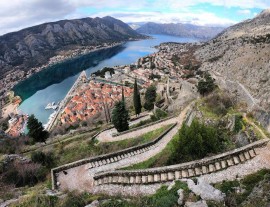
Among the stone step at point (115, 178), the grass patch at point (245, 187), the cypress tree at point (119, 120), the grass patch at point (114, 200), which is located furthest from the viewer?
the cypress tree at point (119, 120)

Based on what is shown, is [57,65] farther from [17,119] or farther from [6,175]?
[6,175]

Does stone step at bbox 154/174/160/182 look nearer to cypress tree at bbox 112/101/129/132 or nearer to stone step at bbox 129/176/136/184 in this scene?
stone step at bbox 129/176/136/184

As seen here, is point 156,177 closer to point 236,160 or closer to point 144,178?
point 144,178

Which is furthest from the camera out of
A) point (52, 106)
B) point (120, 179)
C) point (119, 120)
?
point (52, 106)

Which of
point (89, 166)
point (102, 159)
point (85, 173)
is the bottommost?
point (85, 173)

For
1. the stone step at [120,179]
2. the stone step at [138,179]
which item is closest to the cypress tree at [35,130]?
the stone step at [120,179]

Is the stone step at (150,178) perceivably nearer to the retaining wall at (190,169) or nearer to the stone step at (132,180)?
the retaining wall at (190,169)

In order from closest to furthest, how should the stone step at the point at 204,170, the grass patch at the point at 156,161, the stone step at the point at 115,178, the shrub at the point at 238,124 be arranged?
the stone step at the point at 204,170 < the stone step at the point at 115,178 < the grass patch at the point at 156,161 < the shrub at the point at 238,124

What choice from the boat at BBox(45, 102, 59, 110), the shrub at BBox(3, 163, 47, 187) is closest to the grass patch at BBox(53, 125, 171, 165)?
the shrub at BBox(3, 163, 47, 187)

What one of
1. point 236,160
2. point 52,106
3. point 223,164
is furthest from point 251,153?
point 52,106
